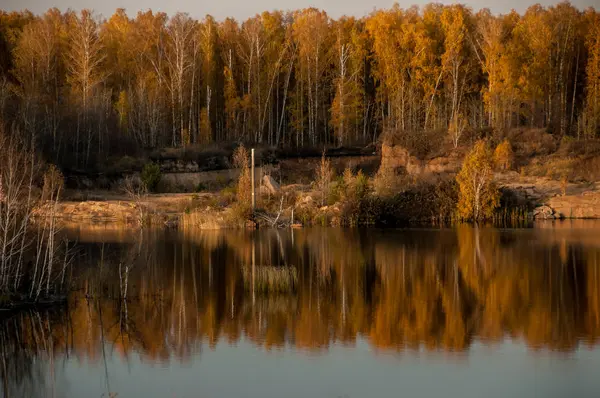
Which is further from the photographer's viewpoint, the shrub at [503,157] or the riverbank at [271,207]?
the shrub at [503,157]

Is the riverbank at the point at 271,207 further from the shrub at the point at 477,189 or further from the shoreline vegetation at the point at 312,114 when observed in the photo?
the shrub at the point at 477,189

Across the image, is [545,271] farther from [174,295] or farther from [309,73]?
[309,73]

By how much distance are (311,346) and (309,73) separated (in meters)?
41.2

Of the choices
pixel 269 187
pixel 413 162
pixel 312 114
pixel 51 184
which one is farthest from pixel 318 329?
pixel 312 114

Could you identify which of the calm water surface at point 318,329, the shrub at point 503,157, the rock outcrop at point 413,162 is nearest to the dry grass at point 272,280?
the calm water surface at point 318,329

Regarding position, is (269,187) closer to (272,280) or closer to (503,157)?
(503,157)

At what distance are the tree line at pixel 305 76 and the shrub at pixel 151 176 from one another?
5.16 meters

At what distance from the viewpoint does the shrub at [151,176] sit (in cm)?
3850

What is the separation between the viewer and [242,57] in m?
52.7

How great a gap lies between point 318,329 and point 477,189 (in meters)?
21.5

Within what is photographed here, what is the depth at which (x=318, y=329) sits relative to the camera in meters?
12.3

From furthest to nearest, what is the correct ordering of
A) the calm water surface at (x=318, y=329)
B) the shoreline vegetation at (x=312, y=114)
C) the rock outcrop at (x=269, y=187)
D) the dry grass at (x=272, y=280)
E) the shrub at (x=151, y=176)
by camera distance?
the shrub at (x=151, y=176)
the rock outcrop at (x=269, y=187)
the shoreline vegetation at (x=312, y=114)
the dry grass at (x=272, y=280)
the calm water surface at (x=318, y=329)

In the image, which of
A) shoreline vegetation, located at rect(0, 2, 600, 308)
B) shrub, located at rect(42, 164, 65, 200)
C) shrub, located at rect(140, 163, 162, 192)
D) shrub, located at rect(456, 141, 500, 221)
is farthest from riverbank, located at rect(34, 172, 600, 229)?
shrub, located at rect(140, 163, 162, 192)

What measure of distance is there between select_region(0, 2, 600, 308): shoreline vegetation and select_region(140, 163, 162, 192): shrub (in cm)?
9
